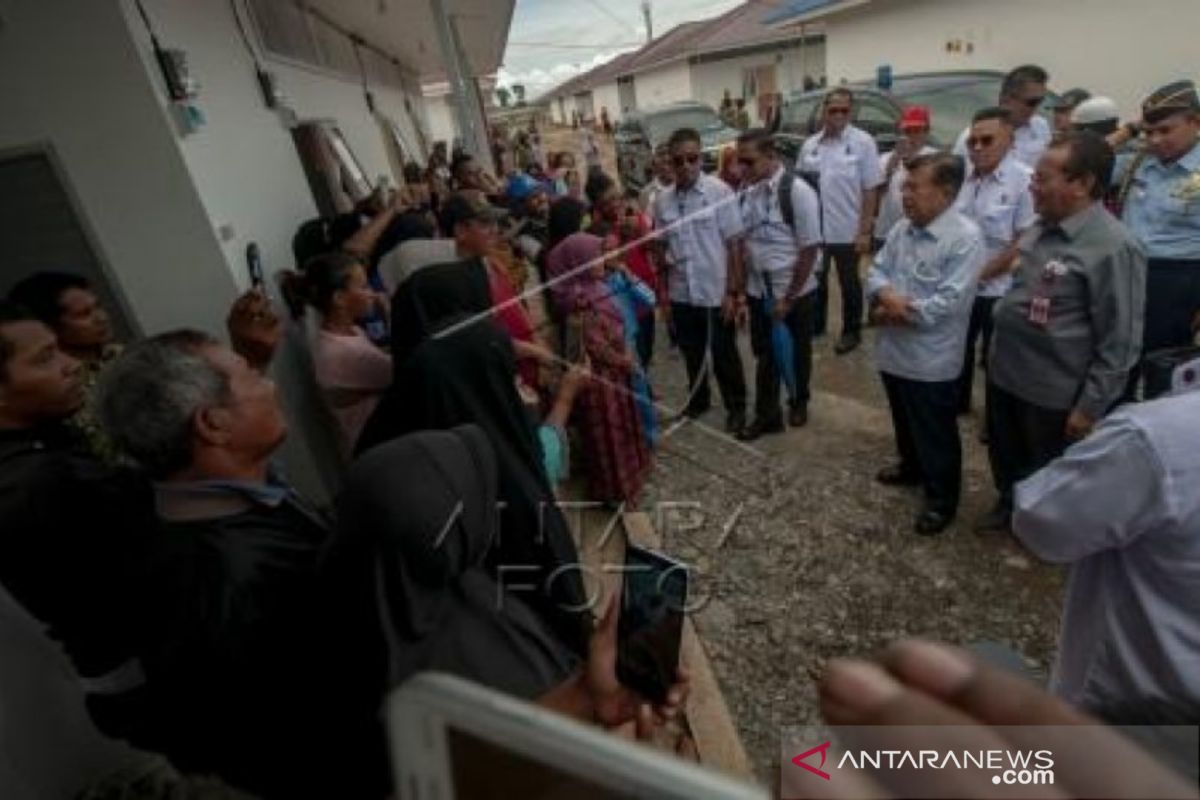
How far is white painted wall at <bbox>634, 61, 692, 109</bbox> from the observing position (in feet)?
79.8

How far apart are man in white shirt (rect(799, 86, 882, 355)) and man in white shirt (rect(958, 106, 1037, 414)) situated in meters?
1.36

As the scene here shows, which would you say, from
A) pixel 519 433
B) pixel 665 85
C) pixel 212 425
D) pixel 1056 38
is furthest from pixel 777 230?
pixel 665 85

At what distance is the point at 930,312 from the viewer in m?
2.84

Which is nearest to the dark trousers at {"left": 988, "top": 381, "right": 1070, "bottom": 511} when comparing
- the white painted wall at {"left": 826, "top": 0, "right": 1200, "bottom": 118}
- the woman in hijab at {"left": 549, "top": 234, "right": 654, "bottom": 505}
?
the woman in hijab at {"left": 549, "top": 234, "right": 654, "bottom": 505}

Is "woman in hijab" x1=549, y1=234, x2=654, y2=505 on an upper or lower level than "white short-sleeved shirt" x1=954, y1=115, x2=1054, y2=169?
lower

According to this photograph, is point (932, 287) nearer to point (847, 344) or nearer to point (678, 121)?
point (847, 344)

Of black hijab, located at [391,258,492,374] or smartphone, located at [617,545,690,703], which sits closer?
smartphone, located at [617,545,690,703]

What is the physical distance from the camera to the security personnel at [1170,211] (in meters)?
3.10

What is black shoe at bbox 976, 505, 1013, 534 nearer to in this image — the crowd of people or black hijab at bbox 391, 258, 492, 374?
the crowd of people

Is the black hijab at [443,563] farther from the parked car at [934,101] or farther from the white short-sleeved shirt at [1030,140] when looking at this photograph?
the parked car at [934,101]

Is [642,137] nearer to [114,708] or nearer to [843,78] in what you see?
[843,78]

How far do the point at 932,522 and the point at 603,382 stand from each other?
5.38 feet

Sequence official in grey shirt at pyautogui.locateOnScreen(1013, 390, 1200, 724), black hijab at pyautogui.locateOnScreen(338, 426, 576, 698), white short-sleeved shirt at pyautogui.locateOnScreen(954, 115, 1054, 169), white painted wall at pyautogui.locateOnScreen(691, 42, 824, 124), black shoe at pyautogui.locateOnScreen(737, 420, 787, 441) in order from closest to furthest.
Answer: black hijab at pyautogui.locateOnScreen(338, 426, 576, 698)
official in grey shirt at pyautogui.locateOnScreen(1013, 390, 1200, 724)
black shoe at pyautogui.locateOnScreen(737, 420, 787, 441)
white short-sleeved shirt at pyautogui.locateOnScreen(954, 115, 1054, 169)
white painted wall at pyautogui.locateOnScreen(691, 42, 824, 124)

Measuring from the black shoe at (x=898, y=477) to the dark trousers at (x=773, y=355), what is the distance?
80cm
